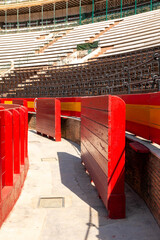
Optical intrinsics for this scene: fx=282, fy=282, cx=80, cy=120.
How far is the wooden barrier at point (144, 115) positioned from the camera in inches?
174

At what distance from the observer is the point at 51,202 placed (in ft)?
15.9

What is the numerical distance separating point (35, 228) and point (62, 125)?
8.88 meters

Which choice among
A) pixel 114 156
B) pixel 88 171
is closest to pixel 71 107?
pixel 88 171

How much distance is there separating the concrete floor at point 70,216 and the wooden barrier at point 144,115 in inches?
43.8

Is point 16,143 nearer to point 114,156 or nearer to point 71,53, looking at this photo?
point 114,156

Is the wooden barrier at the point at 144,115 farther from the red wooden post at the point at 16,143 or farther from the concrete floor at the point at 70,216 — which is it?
the red wooden post at the point at 16,143

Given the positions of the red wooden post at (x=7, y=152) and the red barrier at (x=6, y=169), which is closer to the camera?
the red barrier at (x=6, y=169)

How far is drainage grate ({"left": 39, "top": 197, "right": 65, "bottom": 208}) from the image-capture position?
4645 mm

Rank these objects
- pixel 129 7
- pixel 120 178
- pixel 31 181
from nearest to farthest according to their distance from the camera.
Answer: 1. pixel 120 178
2. pixel 31 181
3. pixel 129 7

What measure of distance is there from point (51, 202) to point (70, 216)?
26.8 inches

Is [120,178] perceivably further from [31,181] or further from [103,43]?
[103,43]

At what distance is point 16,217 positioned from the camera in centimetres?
418

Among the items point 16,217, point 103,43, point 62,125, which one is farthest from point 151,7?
point 16,217

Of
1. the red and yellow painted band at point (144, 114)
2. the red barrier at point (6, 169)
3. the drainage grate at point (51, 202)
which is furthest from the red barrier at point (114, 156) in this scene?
the red barrier at point (6, 169)
